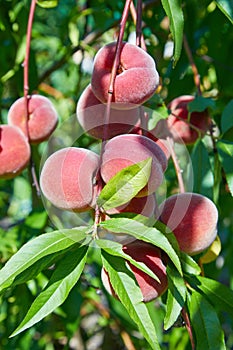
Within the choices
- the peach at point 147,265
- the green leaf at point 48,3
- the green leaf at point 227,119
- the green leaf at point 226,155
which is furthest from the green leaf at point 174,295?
the green leaf at point 48,3

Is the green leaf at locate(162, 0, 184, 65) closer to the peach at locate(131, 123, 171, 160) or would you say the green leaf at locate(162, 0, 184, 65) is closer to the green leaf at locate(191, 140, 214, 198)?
the peach at locate(131, 123, 171, 160)

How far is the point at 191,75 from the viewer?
4.08ft

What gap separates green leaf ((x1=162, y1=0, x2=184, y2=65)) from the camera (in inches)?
27.2

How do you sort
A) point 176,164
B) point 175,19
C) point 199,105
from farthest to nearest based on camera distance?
point 199,105, point 176,164, point 175,19

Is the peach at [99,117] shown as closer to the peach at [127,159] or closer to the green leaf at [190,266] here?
the peach at [127,159]

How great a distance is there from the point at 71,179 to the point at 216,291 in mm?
252

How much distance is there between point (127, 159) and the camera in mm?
641

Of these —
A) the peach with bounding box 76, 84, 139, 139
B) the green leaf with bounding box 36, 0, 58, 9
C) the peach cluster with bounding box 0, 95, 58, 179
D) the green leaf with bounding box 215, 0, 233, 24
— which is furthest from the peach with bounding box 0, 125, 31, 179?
the green leaf with bounding box 215, 0, 233, 24

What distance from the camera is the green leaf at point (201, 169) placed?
0.92m

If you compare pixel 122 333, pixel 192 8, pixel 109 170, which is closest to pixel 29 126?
pixel 109 170

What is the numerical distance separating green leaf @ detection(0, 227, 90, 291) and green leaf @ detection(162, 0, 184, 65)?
23 cm

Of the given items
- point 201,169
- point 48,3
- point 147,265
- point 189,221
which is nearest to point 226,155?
point 201,169

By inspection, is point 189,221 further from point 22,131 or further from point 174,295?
point 22,131

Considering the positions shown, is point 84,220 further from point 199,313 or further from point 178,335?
point 178,335
